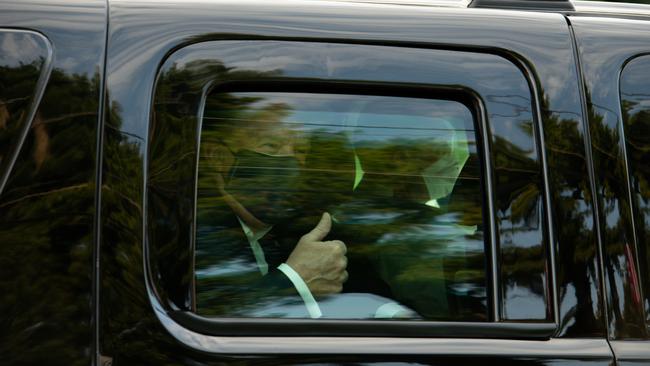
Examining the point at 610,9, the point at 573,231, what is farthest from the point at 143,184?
the point at 610,9

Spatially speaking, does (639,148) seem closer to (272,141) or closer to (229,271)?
(272,141)

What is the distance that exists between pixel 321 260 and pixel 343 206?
4.4 inches

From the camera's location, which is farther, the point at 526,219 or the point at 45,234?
the point at 526,219

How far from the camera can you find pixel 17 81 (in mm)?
1798

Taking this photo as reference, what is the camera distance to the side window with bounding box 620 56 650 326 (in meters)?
1.96

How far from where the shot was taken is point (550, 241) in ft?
6.31

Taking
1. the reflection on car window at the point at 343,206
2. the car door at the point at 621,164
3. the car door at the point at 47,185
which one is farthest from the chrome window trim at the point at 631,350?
the car door at the point at 47,185

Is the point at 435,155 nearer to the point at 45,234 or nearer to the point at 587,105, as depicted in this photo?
the point at 587,105

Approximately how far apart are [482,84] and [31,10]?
0.86 meters

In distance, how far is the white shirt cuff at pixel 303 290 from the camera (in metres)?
1.88

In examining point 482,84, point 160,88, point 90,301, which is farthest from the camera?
point 482,84

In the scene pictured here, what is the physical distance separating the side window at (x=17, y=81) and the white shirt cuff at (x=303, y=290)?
0.54 metres

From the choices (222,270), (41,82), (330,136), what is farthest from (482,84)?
(41,82)

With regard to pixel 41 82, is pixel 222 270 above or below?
below
